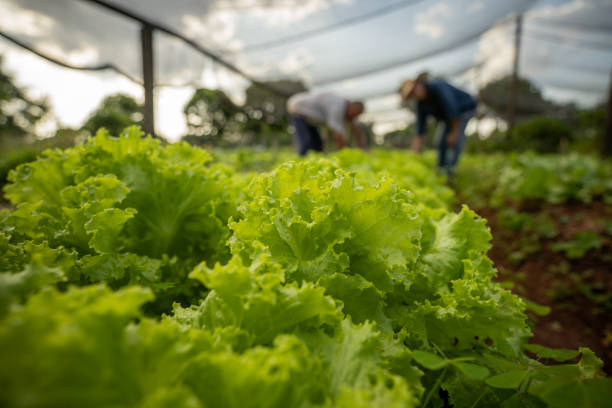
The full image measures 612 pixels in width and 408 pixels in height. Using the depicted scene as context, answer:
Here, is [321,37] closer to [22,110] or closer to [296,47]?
[296,47]

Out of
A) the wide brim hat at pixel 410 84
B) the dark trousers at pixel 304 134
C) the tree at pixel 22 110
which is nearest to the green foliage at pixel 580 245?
the wide brim hat at pixel 410 84

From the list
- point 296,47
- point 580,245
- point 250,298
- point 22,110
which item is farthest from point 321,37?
point 22,110

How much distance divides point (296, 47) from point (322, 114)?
4501 millimetres

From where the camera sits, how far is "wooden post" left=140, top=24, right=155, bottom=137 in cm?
402

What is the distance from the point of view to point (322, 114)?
26.1 feet

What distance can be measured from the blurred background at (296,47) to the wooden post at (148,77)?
1cm

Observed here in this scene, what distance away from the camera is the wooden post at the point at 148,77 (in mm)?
4023

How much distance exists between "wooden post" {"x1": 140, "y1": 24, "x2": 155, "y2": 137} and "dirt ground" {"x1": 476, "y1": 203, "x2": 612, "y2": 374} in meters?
4.08

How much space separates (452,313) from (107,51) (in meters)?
6.99

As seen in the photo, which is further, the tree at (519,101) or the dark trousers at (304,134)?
Answer: the tree at (519,101)

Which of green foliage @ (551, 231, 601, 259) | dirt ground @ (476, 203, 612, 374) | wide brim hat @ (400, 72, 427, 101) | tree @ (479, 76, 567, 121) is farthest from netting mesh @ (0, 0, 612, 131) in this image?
tree @ (479, 76, 567, 121)

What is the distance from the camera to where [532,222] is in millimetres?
6176

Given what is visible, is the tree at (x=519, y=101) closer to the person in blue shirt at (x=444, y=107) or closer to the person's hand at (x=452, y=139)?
the person in blue shirt at (x=444, y=107)

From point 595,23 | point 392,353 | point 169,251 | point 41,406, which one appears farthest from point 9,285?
point 595,23
